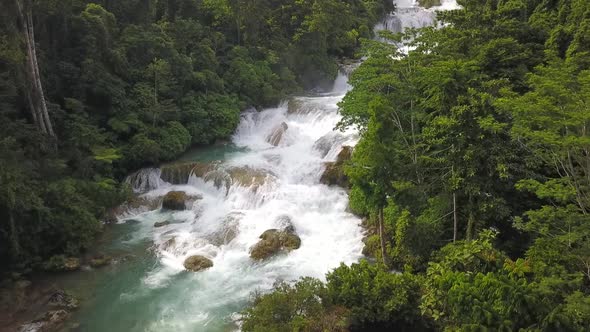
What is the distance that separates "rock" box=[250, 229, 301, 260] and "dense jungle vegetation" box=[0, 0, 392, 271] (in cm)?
671

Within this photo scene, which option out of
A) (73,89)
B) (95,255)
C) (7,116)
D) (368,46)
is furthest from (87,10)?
(368,46)

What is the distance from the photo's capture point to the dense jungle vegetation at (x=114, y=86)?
1650cm

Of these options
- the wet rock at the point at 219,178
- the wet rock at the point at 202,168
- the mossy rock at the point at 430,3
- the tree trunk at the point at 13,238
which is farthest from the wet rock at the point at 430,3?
the tree trunk at the point at 13,238

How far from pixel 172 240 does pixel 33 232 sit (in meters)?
4.97

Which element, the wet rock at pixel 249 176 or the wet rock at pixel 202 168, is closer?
the wet rock at pixel 249 176

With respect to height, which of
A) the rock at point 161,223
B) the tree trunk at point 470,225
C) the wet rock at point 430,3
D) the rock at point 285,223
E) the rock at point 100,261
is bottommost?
the rock at point 161,223

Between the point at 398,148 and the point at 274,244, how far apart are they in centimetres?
654

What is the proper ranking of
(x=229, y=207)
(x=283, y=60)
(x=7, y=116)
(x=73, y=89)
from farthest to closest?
(x=283, y=60) < (x=73, y=89) < (x=229, y=207) < (x=7, y=116)

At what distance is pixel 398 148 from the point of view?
44.6ft

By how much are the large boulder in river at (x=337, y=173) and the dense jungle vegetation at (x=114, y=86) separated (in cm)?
867

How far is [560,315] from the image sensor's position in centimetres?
892

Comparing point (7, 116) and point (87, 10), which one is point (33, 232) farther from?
point (87, 10)

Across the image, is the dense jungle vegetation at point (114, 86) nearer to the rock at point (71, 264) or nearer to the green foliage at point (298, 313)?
the rock at point (71, 264)

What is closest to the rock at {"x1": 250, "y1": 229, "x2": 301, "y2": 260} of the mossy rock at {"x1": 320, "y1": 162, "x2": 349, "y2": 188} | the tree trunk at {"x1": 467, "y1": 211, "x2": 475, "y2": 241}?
the mossy rock at {"x1": 320, "y1": 162, "x2": 349, "y2": 188}
